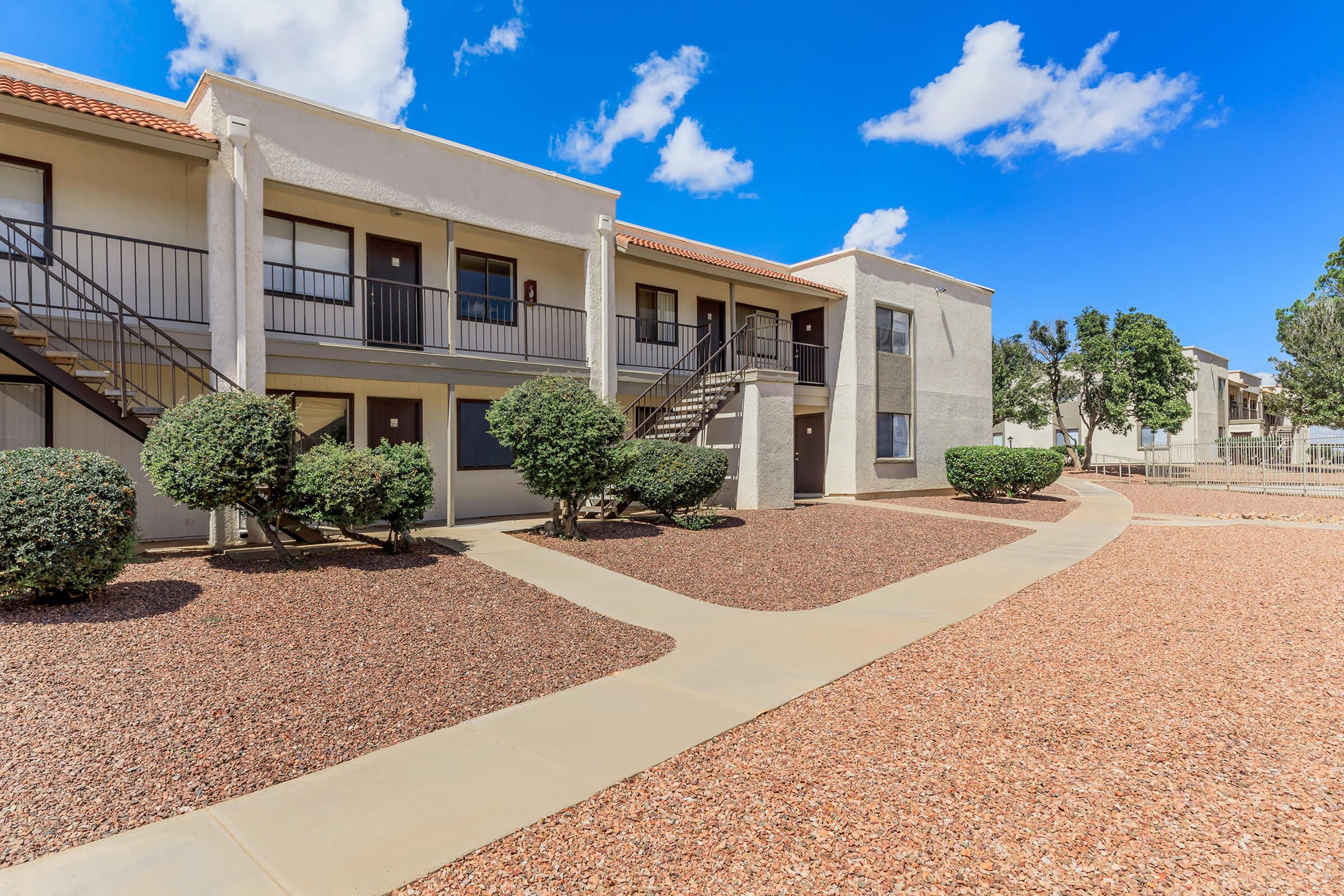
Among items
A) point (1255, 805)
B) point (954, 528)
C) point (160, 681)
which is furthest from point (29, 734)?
point (954, 528)

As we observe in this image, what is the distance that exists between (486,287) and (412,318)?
6.00ft

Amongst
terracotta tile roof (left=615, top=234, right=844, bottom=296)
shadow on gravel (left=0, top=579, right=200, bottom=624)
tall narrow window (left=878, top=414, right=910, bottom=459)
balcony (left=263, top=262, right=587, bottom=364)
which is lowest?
shadow on gravel (left=0, top=579, right=200, bottom=624)

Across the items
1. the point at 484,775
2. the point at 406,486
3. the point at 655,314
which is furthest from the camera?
the point at 655,314

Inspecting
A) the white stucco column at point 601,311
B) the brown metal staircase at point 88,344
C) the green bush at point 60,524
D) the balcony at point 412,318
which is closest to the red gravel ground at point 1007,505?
the white stucco column at point 601,311

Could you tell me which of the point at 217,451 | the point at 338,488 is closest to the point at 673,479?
the point at 338,488

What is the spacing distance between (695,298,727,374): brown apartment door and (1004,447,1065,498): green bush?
903cm

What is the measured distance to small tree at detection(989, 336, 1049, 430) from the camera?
120ft

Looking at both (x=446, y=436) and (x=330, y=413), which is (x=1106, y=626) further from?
(x=330, y=413)

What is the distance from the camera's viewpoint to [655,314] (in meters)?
18.0

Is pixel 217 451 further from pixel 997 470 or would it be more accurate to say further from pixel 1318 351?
pixel 1318 351

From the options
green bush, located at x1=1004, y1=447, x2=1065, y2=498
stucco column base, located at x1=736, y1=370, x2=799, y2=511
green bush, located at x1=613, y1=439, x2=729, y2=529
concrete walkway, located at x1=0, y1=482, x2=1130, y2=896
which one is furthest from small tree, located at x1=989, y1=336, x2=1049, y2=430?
concrete walkway, located at x1=0, y1=482, x2=1130, y2=896

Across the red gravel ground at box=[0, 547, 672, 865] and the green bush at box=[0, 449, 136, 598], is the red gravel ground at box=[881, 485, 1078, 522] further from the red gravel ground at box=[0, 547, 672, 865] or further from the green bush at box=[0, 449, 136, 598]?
the green bush at box=[0, 449, 136, 598]

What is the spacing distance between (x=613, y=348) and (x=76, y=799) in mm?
12003

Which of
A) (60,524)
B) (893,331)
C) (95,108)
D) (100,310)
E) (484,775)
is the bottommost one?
(484,775)
